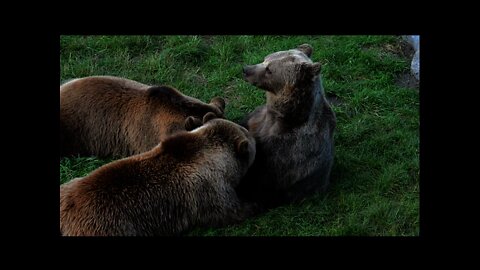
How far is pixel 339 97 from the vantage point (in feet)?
32.1

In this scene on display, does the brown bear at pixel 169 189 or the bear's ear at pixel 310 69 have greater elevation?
the bear's ear at pixel 310 69

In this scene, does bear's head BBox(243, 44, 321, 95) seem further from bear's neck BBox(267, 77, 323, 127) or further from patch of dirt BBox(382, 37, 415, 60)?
patch of dirt BBox(382, 37, 415, 60)

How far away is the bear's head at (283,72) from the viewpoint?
7.42 metres

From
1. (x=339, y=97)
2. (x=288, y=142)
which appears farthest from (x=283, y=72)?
(x=339, y=97)

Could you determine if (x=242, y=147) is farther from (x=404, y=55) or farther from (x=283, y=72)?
(x=404, y=55)

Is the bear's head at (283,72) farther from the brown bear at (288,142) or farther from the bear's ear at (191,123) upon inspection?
the bear's ear at (191,123)

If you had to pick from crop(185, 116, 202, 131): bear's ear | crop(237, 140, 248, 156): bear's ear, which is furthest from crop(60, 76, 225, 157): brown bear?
crop(237, 140, 248, 156): bear's ear

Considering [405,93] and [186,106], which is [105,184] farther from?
[405,93]

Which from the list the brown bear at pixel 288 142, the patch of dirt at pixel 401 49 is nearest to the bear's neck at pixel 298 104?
the brown bear at pixel 288 142

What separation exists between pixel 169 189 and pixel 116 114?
1.83 meters

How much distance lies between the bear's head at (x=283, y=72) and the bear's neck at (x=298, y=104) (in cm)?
8

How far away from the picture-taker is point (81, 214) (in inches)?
249

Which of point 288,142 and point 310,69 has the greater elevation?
point 310,69

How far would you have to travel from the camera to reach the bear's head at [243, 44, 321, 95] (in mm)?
7422
